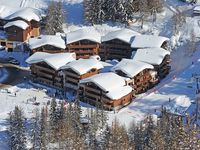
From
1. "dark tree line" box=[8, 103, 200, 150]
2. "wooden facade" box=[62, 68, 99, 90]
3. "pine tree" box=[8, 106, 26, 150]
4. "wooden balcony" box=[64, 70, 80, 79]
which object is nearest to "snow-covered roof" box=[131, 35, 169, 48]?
"wooden facade" box=[62, 68, 99, 90]

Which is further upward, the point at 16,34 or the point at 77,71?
the point at 16,34

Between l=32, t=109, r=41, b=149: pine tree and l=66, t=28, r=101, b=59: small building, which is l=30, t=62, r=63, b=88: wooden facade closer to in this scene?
l=66, t=28, r=101, b=59: small building

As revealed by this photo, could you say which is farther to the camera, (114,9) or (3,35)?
(114,9)

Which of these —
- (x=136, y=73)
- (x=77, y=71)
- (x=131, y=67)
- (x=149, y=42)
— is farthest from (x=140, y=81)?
(x=149, y=42)

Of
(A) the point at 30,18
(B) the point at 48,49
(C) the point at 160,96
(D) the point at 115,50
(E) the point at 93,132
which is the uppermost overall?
(A) the point at 30,18

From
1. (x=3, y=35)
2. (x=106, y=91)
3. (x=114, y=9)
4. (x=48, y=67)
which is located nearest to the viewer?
(x=106, y=91)

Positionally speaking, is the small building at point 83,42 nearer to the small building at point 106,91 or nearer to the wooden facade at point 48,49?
the wooden facade at point 48,49

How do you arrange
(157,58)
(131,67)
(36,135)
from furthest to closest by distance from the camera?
(157,58), (131,67), (36,135)

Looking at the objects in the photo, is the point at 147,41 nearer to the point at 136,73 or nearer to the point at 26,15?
the point at 136,73
